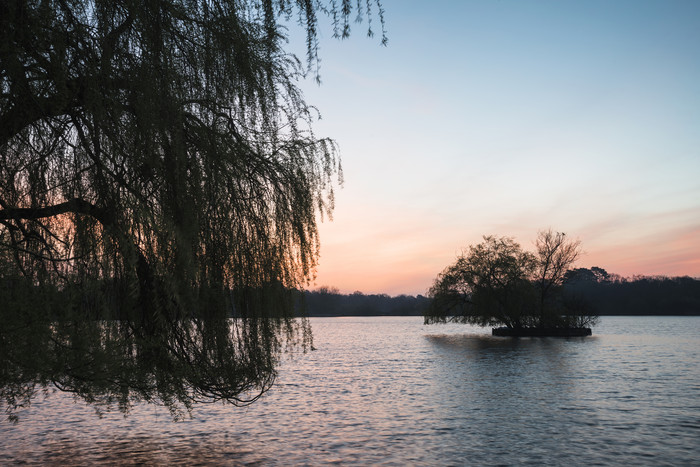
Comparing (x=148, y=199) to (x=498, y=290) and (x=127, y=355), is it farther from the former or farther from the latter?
(x=498, y=290)

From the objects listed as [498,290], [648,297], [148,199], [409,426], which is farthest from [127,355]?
[648,297]

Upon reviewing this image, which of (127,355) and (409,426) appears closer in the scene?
(127,355)

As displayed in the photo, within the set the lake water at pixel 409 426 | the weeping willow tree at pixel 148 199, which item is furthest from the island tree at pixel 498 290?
the weeping willow tree at pixel 148 199

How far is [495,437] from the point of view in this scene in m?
17.4

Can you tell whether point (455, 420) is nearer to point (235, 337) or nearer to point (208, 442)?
point (208, 442)

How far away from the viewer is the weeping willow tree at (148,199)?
4.74 metres

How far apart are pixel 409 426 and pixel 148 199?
15.6 metres

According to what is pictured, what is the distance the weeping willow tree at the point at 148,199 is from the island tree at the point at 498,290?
5305 cm

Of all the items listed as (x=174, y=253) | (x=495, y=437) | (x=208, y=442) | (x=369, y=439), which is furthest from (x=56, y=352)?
(x=495, y=437)

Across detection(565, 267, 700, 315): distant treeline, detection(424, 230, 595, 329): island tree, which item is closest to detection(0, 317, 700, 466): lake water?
detection(424, 230, 595, 329): island tree

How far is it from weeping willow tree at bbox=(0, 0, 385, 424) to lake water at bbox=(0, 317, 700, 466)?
4.49 m

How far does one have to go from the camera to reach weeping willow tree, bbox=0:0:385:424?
4.74 metres

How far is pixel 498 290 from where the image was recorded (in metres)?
58.1

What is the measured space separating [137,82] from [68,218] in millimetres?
1533
